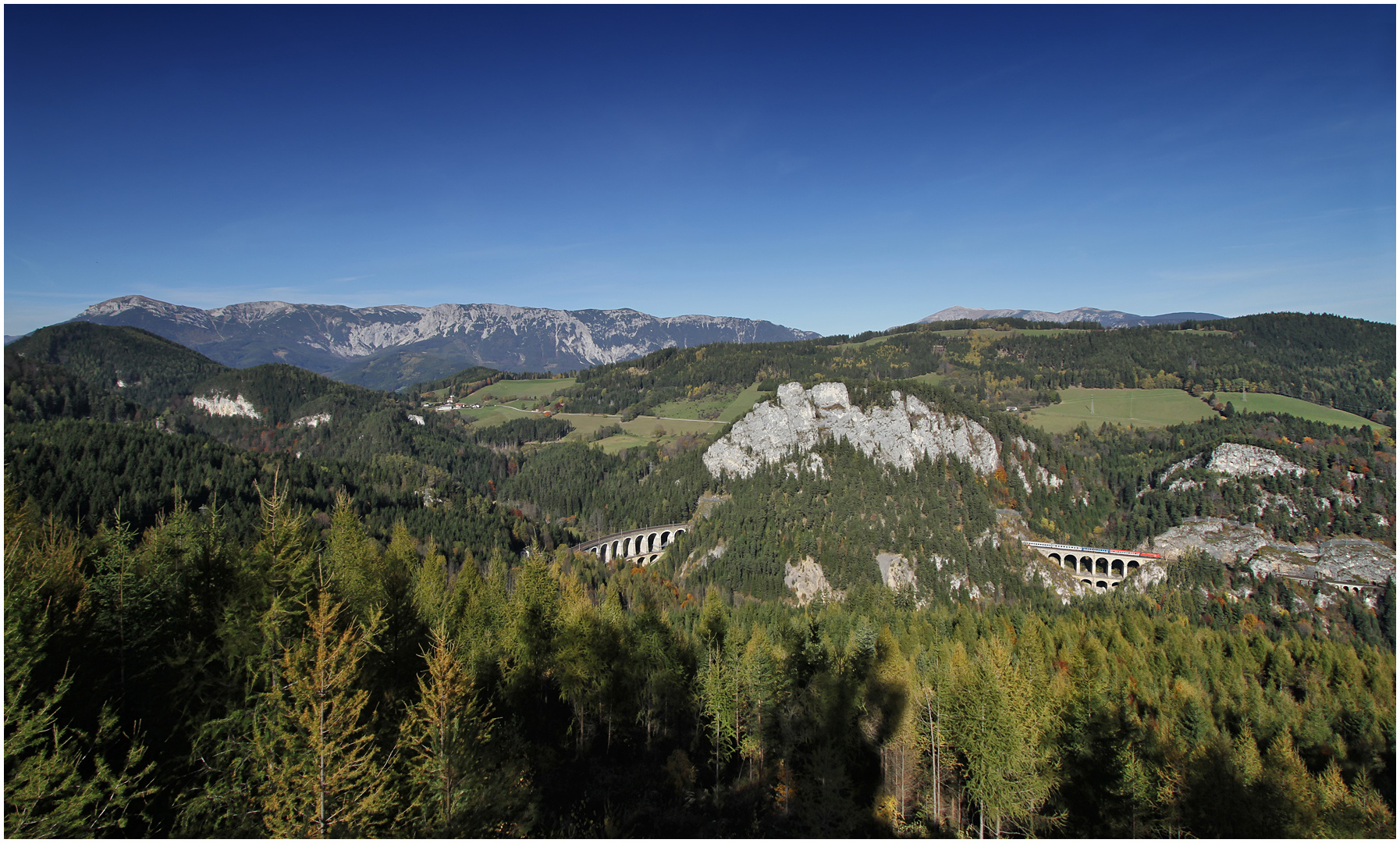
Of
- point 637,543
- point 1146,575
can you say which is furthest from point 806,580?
point 1146,575

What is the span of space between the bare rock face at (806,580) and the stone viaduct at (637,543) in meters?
30.5

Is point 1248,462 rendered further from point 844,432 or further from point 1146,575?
point 844,432

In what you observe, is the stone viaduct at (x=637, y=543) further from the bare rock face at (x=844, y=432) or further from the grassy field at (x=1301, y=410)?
the grassy field at (x=1301, y=410)

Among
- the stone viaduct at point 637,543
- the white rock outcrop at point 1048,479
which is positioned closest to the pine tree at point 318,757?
the stone viaduct at point 637,543

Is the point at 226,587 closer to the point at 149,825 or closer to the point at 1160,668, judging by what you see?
the point at 149,825

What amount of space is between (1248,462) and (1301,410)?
6052cm

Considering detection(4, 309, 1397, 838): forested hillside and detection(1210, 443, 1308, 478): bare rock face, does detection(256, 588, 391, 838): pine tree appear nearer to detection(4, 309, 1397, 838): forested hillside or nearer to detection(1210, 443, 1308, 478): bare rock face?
detection(4, 309, 1397, 838): forested hillside

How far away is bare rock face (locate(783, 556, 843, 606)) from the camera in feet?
388

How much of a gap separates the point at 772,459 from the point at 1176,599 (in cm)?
8658

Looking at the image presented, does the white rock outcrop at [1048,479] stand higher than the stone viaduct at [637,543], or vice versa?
the white rock outcrop at [1048,479]

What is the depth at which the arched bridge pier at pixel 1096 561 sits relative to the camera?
12694cm

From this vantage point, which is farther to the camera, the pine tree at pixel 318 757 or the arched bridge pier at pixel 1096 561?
the arched bridge pier at pixel 1096 561

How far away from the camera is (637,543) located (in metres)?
147

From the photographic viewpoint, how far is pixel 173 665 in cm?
1925
